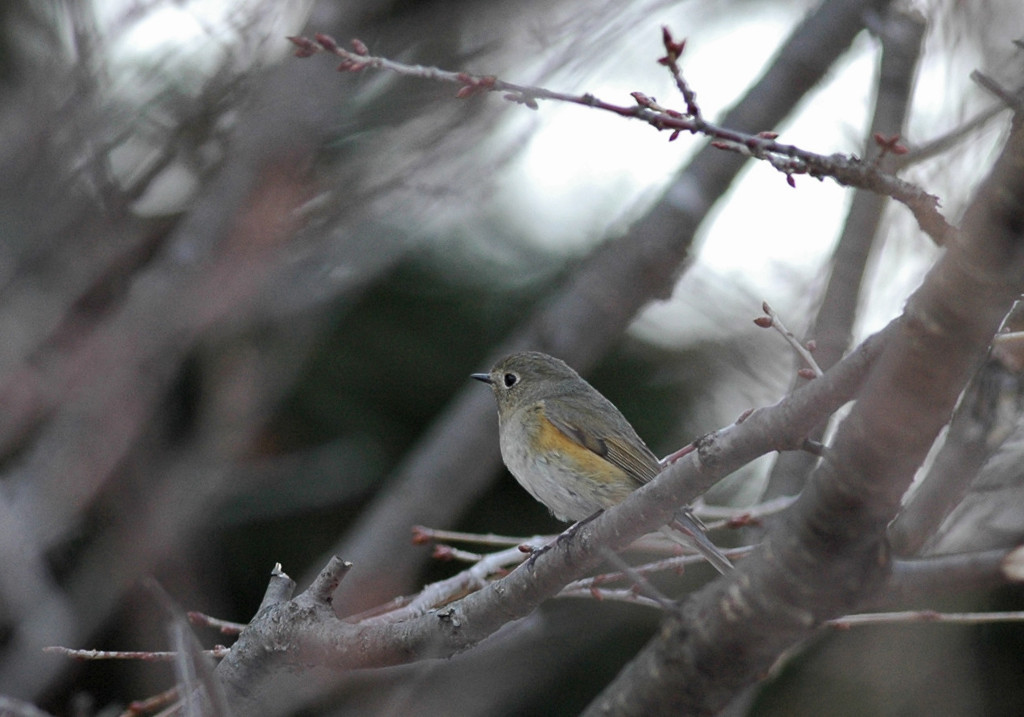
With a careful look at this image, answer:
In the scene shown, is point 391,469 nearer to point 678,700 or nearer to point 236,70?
point 236,70

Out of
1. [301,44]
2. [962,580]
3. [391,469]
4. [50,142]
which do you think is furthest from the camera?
[391,469]

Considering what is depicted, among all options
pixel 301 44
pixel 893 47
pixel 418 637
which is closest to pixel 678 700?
pixel 418 637

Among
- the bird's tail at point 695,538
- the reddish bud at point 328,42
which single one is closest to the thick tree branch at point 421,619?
the bird's tail at point 695,538

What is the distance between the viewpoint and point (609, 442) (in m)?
4.68

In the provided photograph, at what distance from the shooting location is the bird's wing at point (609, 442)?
4.64 meters

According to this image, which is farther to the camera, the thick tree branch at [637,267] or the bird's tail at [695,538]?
the thick tree branch at [637,267]

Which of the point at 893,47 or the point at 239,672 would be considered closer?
the point at 239,672

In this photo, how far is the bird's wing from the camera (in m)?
4.64

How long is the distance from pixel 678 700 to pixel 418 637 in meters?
0.71

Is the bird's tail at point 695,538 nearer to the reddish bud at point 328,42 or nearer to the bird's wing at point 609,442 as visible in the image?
the bird's wing at point 609,442

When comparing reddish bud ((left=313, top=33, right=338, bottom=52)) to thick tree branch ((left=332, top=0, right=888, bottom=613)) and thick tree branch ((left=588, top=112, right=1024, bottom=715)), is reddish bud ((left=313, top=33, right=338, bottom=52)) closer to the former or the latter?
thick tree branch ((left=588, top=112, right=1024, bottom=715))

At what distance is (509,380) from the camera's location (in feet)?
17.0

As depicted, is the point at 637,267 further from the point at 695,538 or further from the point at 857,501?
the point at 857,501

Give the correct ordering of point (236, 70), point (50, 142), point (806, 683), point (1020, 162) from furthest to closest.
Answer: point (806, 683), point (236, 70), point (50, 142), point (1020, 162)
